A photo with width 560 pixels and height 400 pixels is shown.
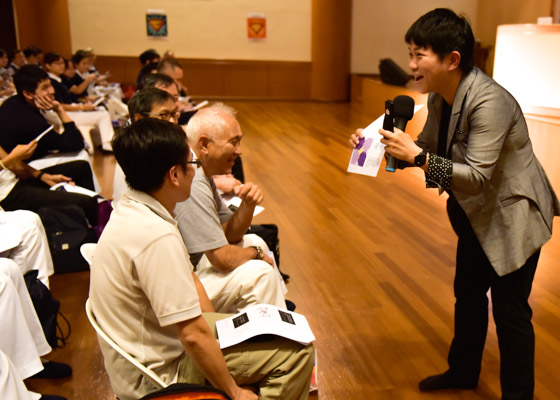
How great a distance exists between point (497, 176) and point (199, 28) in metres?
12.8

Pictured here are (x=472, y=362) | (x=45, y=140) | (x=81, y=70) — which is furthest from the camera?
(x=81, y=70)

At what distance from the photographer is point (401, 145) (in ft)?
6.49

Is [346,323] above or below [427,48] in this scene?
below

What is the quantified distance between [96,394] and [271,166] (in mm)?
4671

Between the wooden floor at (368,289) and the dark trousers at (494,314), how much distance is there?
275 millimetres

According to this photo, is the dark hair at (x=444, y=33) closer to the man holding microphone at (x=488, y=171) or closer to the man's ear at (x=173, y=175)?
the man holding microphone at (x=488, y=171)

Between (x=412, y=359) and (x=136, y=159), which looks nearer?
(x=136, y=159)

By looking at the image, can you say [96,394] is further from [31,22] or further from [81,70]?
[31,22]

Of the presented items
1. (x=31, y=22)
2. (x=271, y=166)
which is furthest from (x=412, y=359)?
(x=31, y=22)

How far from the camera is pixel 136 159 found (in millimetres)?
1639

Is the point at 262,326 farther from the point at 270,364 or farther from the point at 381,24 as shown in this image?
the point at 381,24

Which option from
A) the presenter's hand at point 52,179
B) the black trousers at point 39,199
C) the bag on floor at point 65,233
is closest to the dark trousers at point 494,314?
the bag on floor at point 65,233

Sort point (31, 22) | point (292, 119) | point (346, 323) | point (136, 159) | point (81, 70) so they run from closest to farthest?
point (136, 159), point (346, 323), point (81, 70), point (292, 119), point (31, 22)

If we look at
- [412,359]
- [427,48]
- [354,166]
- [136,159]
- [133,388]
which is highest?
[427,48]
